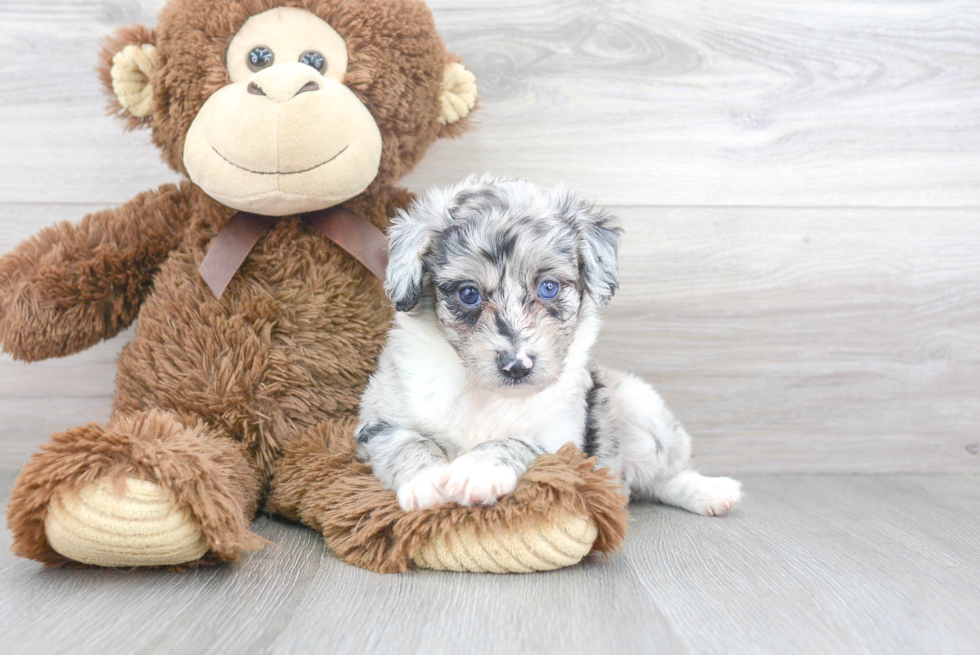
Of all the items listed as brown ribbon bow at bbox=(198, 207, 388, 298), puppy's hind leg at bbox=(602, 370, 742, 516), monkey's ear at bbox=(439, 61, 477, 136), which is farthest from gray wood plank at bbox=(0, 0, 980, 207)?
puppy's hind leg at bbox=(602, 370, 742, 516)

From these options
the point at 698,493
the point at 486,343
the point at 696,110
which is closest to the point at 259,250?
the point at 486,343

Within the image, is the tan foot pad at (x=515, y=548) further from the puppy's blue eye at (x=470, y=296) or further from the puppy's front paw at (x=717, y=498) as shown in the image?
the puppy's front paw at (x=717, y=498)

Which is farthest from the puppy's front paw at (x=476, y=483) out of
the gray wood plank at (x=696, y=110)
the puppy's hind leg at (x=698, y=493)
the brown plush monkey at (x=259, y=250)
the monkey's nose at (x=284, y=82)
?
the gray wood plank at (x=696, y=110)

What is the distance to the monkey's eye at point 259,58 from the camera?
2.10 meters

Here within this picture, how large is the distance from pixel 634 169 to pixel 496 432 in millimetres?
1255

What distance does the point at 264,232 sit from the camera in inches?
88.0

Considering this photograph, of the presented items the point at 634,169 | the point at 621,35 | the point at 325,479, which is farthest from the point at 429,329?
the point at 621,35

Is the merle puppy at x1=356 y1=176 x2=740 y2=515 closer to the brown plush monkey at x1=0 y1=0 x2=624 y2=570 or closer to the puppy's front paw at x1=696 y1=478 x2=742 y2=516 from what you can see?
the brown plush monkey at x1=0 y1=0 x2=624 y2=570

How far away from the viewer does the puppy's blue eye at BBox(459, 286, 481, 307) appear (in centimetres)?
186

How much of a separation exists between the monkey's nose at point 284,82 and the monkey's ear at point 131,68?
1.20 ft

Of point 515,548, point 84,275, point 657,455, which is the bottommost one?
point 657,455

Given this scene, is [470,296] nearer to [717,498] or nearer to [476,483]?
[476,483]

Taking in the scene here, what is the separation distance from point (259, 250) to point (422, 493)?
3.05 ft

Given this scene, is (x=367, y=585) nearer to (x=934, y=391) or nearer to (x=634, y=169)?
(x=634, y=169)
